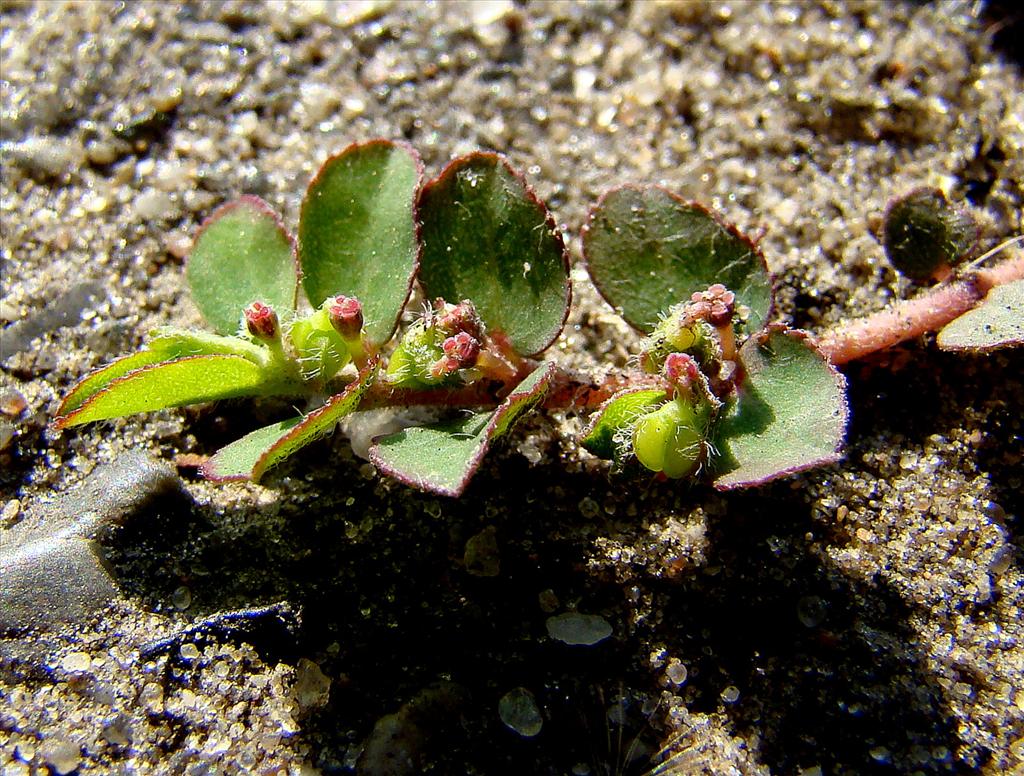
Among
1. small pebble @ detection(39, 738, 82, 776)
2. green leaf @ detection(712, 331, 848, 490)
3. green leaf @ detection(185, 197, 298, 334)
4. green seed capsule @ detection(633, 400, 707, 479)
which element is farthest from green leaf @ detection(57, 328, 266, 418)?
green leaf @ detection(712, 331, 848, 490)

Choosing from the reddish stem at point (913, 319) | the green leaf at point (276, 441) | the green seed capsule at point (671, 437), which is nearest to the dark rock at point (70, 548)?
the green leaf at point (276, 441)

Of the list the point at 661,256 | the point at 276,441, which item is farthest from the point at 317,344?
the point at 661,256

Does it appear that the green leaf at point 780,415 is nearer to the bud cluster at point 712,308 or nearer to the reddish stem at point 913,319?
the bud cluster at point 712,308

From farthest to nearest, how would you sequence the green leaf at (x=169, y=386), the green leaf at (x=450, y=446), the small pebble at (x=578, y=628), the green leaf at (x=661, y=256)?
the green leaf at (x=661, y=256)
the small pebble at (x=578, y=628)
the green leaf at (x=169, y=386)
the green leaf at (x=450, y=446)

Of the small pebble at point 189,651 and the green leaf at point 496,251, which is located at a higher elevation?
the green leaf at point 496,251

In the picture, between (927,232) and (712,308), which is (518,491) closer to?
(712,308)

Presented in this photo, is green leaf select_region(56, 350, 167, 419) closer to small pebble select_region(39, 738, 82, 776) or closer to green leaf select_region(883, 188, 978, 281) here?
small pebble select_region(39, 738, 82, 776)

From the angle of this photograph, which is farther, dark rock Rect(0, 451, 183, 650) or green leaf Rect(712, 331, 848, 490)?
dark rock Rect(0, 451, 183, 650)
